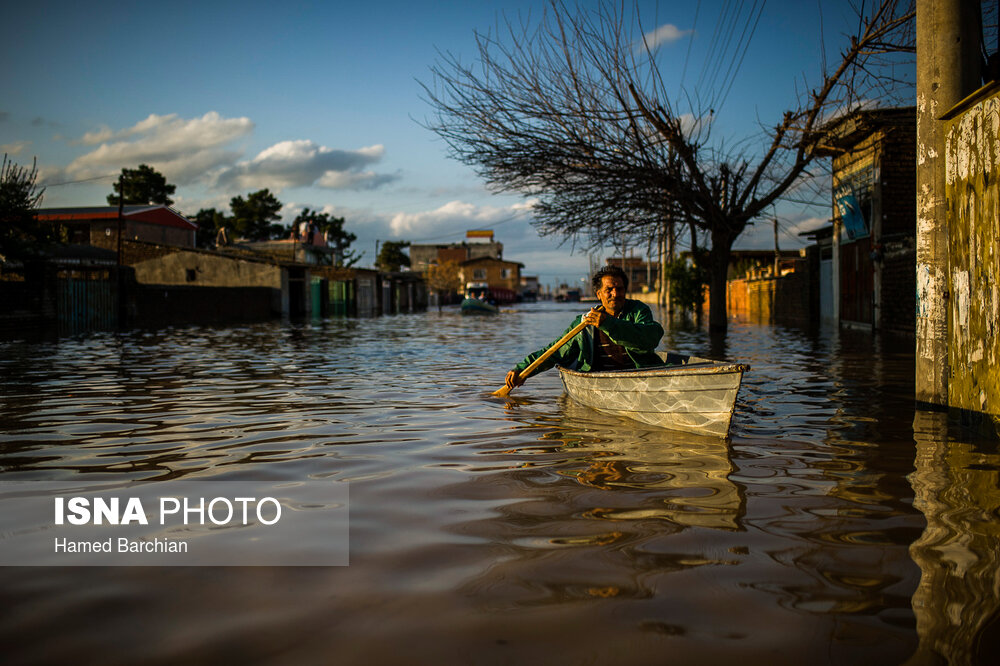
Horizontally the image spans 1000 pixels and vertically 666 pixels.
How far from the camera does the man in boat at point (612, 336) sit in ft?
21.7

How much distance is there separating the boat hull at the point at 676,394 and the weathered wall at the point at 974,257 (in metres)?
1.93

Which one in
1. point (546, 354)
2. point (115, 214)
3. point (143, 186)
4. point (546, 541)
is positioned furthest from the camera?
point (143, 186)

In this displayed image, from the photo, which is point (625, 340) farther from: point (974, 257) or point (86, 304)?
point (86, 304)

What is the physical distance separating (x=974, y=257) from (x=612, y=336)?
2925 millimetres

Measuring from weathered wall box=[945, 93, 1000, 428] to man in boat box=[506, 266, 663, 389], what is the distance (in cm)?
242

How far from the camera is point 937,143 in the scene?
653 centimetres

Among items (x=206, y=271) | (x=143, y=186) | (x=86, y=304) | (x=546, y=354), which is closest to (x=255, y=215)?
(x=143, y=186)

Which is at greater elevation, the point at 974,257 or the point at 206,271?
the point at 206,271

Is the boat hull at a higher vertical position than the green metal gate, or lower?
lower

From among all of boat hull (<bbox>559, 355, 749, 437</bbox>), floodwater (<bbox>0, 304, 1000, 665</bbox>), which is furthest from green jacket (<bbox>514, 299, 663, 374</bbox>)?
floodwater (<bbox>0, 304, 1000, 665</bbox>)

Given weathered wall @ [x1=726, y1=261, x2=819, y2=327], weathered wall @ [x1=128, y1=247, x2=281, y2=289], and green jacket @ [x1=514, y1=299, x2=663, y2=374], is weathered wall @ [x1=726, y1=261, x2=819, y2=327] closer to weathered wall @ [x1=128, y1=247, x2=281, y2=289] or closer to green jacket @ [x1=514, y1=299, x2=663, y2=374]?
green jacket @ [x1=514, y1=299, x2=663, y2=374]

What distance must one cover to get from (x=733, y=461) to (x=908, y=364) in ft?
24.9

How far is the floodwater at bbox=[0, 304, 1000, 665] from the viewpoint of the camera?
234 centimetres

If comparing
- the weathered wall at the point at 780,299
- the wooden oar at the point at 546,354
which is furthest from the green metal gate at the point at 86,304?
the weathered wall at the point at 780,299
